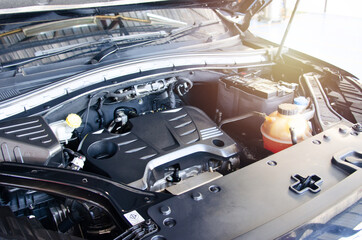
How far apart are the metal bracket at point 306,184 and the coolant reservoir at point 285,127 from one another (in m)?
0.32

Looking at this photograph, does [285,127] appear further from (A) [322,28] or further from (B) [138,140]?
(A) [322,28]

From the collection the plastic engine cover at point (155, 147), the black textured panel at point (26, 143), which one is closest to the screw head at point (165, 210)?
the plastic engine cover at point (155, 147)

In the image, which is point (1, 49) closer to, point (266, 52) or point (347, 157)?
point (266, 52)

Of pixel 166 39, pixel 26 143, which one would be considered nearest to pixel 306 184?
pixel 26 143

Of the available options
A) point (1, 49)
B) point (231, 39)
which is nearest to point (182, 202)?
point (1, 49)

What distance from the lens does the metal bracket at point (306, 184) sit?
0.97m

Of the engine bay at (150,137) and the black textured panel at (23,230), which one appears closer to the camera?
the black textured panel at (23,230)

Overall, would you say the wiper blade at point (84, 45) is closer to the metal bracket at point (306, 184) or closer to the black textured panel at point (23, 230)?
the black textured panel at point (23, 230)

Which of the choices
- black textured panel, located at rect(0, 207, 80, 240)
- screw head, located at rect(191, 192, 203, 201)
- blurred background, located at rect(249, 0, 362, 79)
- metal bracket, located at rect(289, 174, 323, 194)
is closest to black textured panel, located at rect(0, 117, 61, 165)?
black textured panel, located at rect(0, 207, 80, 240)

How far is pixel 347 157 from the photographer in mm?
1107

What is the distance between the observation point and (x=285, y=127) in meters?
1.36

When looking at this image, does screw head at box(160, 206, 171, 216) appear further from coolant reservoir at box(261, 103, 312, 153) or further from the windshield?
the windshield

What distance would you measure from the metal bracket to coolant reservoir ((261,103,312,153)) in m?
0.32

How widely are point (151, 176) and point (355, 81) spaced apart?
1.21 m
